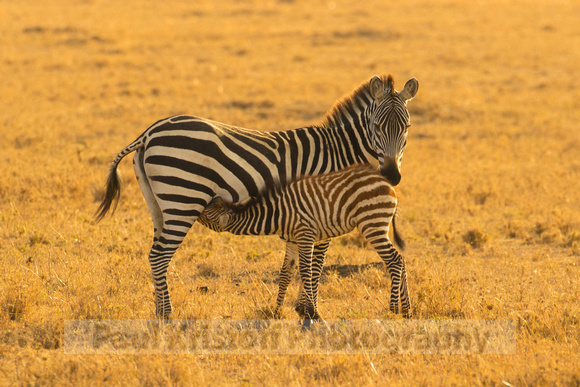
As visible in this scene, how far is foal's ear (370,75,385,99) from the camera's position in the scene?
725cm

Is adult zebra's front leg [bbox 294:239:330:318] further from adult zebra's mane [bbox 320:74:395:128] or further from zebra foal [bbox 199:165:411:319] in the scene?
adult zebra's mane [bbox 320:74:395:128]

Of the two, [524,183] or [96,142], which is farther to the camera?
[96,142]

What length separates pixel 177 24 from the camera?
32.1 metres

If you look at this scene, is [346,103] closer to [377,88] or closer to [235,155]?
[377,88]

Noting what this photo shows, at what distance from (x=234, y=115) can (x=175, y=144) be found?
421 inches

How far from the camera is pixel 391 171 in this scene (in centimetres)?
698

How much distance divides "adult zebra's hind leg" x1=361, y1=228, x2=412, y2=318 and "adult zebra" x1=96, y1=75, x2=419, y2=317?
59cm

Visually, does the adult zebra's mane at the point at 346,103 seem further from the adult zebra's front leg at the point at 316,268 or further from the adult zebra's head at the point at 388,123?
the adult zebra's front leg at the point at 316,268

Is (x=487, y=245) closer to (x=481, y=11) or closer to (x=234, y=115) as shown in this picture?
(x=234, y=115)

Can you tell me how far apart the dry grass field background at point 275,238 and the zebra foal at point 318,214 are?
55cm

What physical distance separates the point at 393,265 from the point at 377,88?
1.90 m

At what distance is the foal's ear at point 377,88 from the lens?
7.25m

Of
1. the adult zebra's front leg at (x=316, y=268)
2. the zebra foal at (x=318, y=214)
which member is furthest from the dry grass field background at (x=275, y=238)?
the zebra foal at (x=318, y=214)

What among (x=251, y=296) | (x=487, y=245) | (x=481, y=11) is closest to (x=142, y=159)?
(x=251, y=296)
